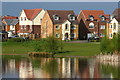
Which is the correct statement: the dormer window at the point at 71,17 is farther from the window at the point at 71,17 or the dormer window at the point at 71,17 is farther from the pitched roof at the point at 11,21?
the pitched roof at the point at 11,21

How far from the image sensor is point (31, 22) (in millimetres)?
122500

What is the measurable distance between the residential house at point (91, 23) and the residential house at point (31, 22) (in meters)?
10.9

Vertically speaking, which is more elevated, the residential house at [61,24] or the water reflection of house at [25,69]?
the residential house at [61,24]

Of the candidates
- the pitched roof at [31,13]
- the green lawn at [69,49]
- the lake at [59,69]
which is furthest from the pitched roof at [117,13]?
the lake at [59,69]

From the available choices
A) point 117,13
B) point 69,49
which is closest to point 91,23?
point 117,13

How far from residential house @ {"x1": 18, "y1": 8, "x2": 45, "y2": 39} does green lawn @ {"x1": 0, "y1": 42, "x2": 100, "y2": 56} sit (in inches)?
1400

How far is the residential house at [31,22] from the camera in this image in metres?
122

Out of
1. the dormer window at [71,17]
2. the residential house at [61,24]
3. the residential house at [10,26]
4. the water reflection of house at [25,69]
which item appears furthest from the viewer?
the residential house at [10,26]

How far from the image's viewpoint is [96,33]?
120312 mm

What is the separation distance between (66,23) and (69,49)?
40.2 metres

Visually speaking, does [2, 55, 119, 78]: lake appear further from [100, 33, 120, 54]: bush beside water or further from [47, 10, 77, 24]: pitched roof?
[47, 10, 77, 24]: pitched roof

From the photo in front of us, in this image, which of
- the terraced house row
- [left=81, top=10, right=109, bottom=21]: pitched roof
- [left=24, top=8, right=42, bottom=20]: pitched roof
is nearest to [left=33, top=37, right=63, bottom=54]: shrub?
the terraced house row

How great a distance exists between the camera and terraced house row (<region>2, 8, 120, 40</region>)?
376 feet

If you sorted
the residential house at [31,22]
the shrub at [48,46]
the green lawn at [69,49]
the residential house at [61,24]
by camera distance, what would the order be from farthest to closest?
the residential house at [31,22] < the residential house at [61,24] < the green lawn at [69,49] < the shrub at [48,46]
